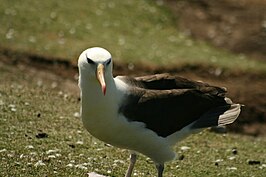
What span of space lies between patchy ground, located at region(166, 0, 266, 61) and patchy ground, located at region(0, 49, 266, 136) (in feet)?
13.4

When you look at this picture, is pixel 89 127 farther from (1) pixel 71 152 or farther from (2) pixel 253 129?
(2) pixel 253 129

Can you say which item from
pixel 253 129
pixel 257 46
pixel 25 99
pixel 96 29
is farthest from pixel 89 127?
pixel 257 46

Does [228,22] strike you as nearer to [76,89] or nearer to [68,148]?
[76,89]

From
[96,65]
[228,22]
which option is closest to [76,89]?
[96,65]

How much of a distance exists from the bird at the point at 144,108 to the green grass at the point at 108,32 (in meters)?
12.6

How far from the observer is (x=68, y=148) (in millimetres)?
12453

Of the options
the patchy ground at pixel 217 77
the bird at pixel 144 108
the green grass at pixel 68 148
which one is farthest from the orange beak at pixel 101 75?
the patchy ground at pixel 217 77

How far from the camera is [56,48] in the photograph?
2316 cm

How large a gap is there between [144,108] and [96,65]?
3.84 ft

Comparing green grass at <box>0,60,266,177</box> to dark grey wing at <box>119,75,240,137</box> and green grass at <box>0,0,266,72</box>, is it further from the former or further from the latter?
green grass at <box>0,0,266,72</box>

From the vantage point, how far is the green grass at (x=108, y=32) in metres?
23.3

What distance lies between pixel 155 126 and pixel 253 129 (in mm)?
11509

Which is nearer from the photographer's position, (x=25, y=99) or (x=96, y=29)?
(x=25, y=99)

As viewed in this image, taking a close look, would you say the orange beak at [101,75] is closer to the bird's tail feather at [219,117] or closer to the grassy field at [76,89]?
the bird's tail feather at [219,117]
